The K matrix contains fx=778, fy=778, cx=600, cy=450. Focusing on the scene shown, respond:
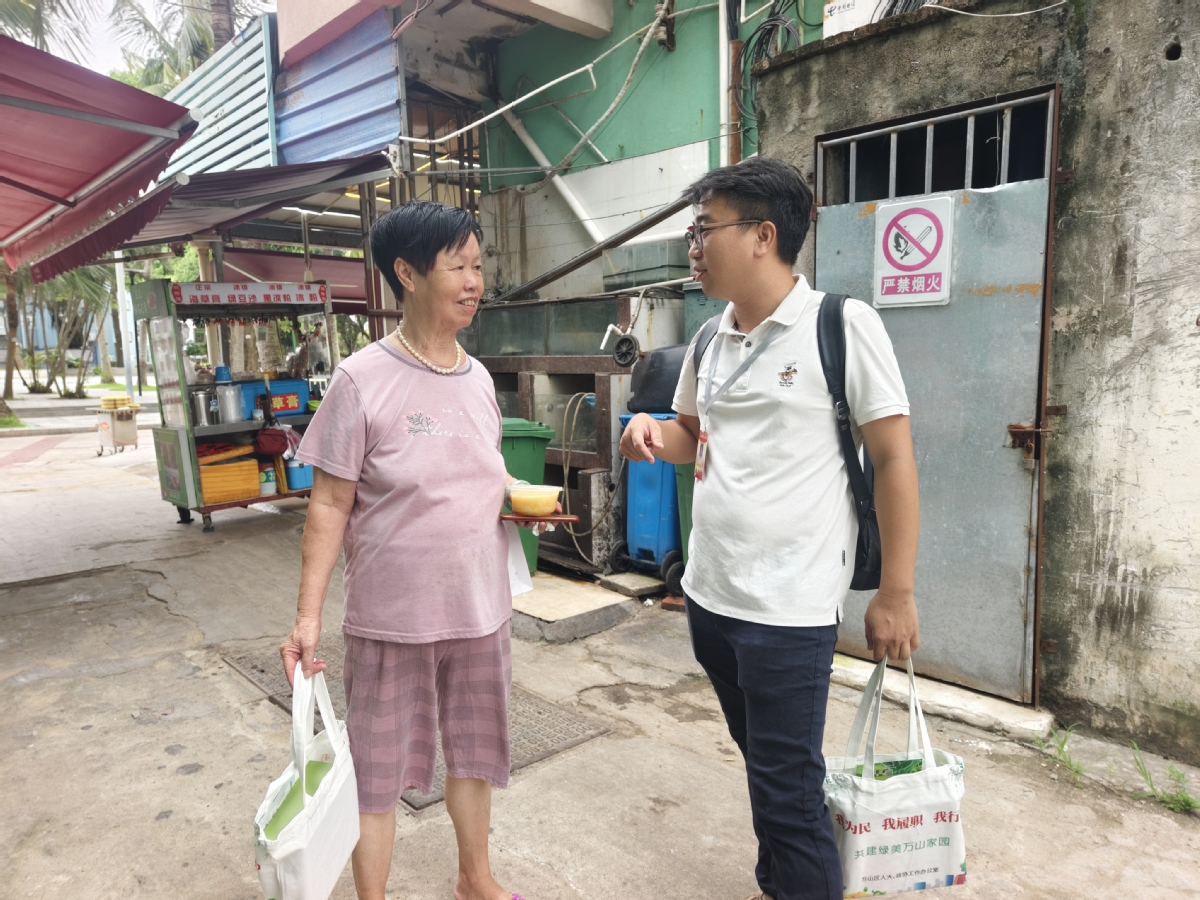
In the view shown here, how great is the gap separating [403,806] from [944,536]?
2.44m

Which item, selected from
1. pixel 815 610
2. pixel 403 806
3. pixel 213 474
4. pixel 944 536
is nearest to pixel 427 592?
pixel 815 610

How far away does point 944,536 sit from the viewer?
3.38 m

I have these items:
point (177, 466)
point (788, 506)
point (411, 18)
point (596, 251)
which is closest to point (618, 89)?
point (596, 251)

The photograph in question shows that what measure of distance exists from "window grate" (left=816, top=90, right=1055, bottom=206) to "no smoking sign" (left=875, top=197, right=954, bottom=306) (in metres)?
0.13

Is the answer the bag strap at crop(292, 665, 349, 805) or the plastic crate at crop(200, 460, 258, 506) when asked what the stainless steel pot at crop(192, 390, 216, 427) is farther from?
the bag strap at crop(292, 665, 349, 805)

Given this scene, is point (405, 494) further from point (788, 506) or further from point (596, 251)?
point (596, 251)

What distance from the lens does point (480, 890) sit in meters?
2.11

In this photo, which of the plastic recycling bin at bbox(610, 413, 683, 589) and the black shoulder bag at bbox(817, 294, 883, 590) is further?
the plastic recycling bin at bbox(610, 413, 683, 589)

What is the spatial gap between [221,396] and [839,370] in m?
6.25

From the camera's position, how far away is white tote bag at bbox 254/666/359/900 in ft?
4.69

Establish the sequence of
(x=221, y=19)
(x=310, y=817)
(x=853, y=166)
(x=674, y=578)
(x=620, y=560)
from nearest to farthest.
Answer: (x=310, y=817), (x=853, y=166), (x=674, y=578), (x=620, y=560), (x=221, y=19)

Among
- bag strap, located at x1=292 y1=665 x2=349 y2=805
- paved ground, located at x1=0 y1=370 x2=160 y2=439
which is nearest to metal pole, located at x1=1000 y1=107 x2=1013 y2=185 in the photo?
bag strap, located at x1=292 y1=665 x2=349 y2=805

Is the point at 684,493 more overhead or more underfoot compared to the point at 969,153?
more underfoot

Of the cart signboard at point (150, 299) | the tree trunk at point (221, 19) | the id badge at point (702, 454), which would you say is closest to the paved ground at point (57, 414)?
the tree trunk at point (221, 19)
